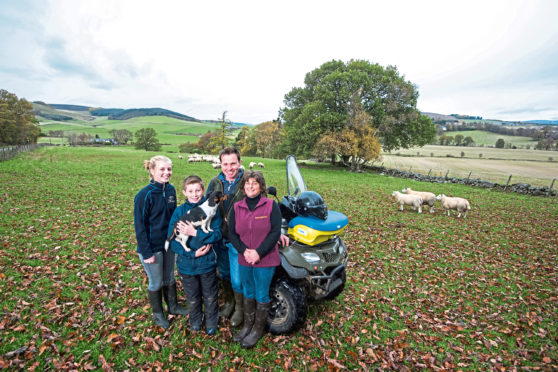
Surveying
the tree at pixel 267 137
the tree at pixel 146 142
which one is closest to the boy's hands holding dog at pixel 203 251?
the tree at pixel 267 137

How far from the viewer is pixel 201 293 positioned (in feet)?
12.6

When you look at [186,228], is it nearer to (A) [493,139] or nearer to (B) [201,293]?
(B) [201,293]

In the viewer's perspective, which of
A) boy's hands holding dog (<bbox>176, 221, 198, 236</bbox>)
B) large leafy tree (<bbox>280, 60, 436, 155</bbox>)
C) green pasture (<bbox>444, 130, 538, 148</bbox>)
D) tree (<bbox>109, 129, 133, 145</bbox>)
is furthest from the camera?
tree (<bbox>109, 129, 133, 145</bbox>)

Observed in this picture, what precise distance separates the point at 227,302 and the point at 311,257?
1.97m

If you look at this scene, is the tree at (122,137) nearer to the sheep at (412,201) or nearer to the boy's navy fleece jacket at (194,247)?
the sheep at (412,201)

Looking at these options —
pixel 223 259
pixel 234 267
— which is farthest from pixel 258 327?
pixel 223 259

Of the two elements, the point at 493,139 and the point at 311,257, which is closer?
the point at 311,257

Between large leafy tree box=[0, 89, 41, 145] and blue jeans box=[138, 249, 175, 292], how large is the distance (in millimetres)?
52498

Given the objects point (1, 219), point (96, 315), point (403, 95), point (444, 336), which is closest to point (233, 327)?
point (96, 315)

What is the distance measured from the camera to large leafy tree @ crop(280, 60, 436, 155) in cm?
2664

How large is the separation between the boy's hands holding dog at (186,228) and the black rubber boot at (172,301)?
5.00ft

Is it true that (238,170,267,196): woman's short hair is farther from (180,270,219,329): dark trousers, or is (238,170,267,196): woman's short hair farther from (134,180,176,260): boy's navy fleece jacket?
(180,270,219,329): dark trousers

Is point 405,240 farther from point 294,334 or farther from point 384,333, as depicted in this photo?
point 294,334

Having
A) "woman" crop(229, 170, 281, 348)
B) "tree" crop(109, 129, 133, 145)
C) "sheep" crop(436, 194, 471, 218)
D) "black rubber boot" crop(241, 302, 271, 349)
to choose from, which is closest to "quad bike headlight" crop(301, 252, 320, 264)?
"woman" crop(229, 170, 281, 348)
